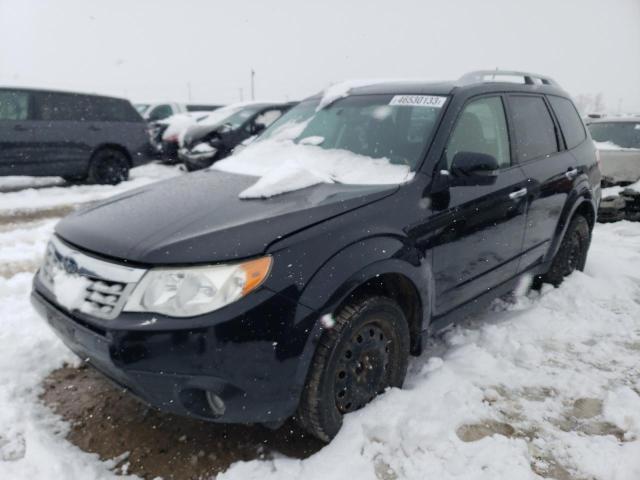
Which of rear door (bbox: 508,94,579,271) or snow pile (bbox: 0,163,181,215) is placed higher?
rear door (bbox: 508,94,579,271)

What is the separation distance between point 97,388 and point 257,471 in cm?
122

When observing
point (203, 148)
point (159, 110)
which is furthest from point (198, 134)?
point (159, 110)

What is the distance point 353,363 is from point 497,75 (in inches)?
92.4

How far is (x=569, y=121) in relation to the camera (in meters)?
4.19

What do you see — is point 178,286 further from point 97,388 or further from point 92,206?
point 97,388

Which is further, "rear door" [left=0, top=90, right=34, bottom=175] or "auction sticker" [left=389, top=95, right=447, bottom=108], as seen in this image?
"rear door" [left=0, top=90, right=34, bottom=175]

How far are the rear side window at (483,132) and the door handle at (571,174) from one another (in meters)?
0.89

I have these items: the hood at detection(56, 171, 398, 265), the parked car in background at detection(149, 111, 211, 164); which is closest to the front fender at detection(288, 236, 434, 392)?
the hood at detection(56, 171, 398, 265)

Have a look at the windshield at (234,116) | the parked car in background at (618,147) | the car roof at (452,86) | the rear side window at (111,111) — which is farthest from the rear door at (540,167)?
the rear side window at (111,111)

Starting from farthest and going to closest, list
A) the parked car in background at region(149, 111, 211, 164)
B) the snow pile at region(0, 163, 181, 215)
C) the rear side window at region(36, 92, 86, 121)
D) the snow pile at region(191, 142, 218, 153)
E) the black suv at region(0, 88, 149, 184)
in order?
the parked car in background at region(149, 111, 211, 164)
the snow pile at region(191, 142, 218, 153)
the rear side window at region(36, 92, 86, 121)
the black suv at region(0, 88, 149, 184)
the snow pile at region(0, 163, 181, 215)

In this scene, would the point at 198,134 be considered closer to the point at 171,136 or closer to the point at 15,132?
the point at 171,136

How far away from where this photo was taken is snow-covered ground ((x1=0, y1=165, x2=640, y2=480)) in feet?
7.16

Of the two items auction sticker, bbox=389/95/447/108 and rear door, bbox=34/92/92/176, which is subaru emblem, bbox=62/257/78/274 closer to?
auction sticker, bbox=389/95/447/108

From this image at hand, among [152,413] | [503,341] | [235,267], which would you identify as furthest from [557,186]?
[152,413]
